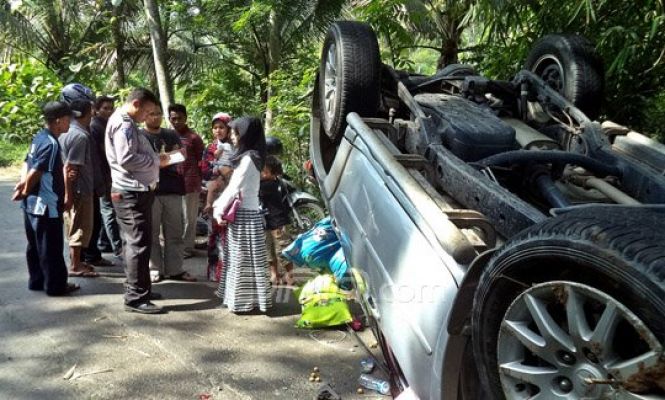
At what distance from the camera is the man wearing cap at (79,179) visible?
4.83m

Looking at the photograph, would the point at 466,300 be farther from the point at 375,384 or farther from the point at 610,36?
the point at 610,36

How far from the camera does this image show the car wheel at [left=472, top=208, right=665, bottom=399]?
1470mm

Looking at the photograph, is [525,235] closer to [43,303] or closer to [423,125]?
[423,125]

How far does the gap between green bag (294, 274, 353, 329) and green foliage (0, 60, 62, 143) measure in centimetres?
1190

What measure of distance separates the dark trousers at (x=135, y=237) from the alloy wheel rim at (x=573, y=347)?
10.1 feet

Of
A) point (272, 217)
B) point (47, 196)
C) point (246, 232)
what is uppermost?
point (47, 196)

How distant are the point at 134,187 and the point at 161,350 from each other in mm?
1196

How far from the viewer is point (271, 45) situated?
11.0 metres

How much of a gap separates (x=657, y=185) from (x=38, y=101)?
14.3m

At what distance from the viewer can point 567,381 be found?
1694mm

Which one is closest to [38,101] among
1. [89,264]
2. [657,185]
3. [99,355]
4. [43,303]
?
[89,264]

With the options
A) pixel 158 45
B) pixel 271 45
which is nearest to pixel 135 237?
pixel 158 45

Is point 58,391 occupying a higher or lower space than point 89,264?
higher

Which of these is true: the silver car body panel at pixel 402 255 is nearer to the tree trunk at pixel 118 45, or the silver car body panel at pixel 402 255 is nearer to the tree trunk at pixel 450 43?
the tree trunk at pixel 450 43
